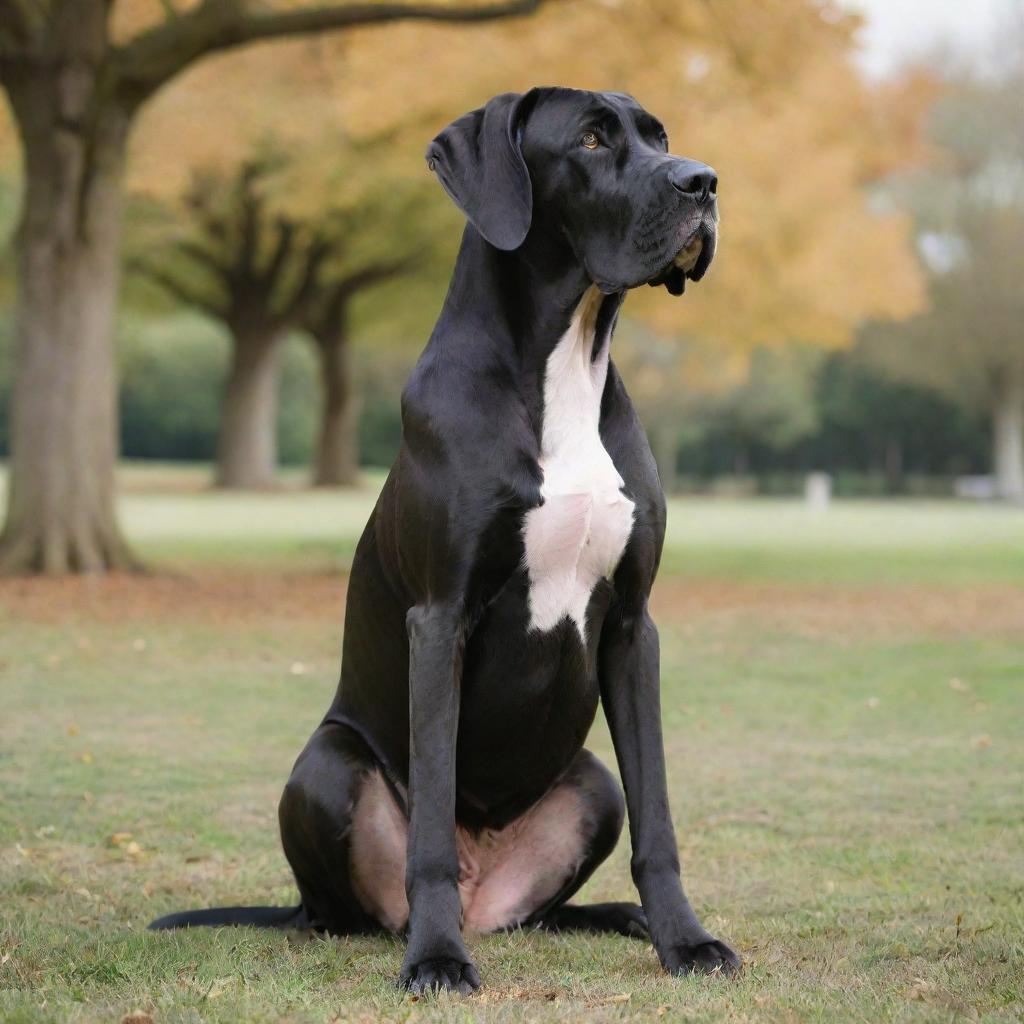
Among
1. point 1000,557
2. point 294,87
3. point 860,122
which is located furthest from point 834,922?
point 860,122

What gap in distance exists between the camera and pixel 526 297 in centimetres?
332

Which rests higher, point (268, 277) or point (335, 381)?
point (268, 277)

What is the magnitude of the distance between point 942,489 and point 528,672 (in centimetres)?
4312

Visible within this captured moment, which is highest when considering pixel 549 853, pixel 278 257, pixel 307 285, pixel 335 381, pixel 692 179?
pixel 278 257

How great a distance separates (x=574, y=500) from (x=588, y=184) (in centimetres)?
69

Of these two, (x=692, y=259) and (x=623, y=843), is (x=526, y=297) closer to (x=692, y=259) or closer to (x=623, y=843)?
(x=692, y=259)

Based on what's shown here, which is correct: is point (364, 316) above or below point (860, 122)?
below

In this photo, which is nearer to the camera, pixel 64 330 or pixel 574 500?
pixel 574 500

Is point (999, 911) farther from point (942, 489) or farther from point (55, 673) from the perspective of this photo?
point (942, 489)

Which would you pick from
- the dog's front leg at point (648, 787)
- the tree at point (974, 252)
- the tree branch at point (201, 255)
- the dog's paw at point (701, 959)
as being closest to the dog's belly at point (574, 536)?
the dog's front leg at point (648, 787)

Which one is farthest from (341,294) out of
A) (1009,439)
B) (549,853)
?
(549,853)

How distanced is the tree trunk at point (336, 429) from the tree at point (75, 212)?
23.0 metres

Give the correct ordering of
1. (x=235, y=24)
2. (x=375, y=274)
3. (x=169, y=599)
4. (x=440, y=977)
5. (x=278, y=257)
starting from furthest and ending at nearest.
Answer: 1. (x=278, y=257)
2. (x=375, y=274)
3. (x=235, y=24)
4. (x=169, y=599)
5. (x=440, y=977)

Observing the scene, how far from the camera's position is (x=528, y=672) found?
331 centimetres
